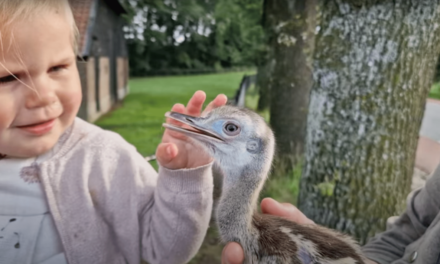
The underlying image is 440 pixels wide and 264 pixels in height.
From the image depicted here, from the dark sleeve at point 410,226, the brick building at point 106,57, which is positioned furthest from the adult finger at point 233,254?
the brick building at point 106,57

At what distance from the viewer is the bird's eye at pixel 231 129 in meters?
1.43

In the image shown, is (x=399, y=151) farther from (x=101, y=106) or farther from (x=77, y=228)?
(x=101, y=106)

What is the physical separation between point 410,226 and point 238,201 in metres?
0.74

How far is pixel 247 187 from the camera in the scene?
1.46m

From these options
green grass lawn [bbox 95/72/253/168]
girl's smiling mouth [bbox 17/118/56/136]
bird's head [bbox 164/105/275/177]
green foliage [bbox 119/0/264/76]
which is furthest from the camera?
green foliage [bbox 119/0/264/76]

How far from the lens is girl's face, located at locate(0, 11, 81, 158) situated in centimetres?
100

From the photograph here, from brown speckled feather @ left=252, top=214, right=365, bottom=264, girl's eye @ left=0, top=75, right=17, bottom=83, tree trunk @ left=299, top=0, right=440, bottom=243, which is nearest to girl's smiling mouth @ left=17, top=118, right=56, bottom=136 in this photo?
girl's eye @ left=0, top=75, right=17, bottom=83

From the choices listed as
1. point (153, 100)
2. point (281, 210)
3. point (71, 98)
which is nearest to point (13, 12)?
point (71, 98)

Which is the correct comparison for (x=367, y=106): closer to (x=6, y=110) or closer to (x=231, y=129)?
(x=231, y=129)

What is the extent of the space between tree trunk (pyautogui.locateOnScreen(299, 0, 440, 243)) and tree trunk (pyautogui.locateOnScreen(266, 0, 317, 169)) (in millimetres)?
2070

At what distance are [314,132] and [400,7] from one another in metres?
0.83

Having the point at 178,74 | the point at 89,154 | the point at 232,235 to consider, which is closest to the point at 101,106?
the point at 178,74

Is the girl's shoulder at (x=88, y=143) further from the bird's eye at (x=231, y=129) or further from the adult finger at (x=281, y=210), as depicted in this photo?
the adult finger at (x=281, y=210)

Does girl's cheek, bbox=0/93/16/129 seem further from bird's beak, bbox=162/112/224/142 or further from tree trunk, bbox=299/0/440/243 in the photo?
A: tree trunk, bbox=299/0/440/243
